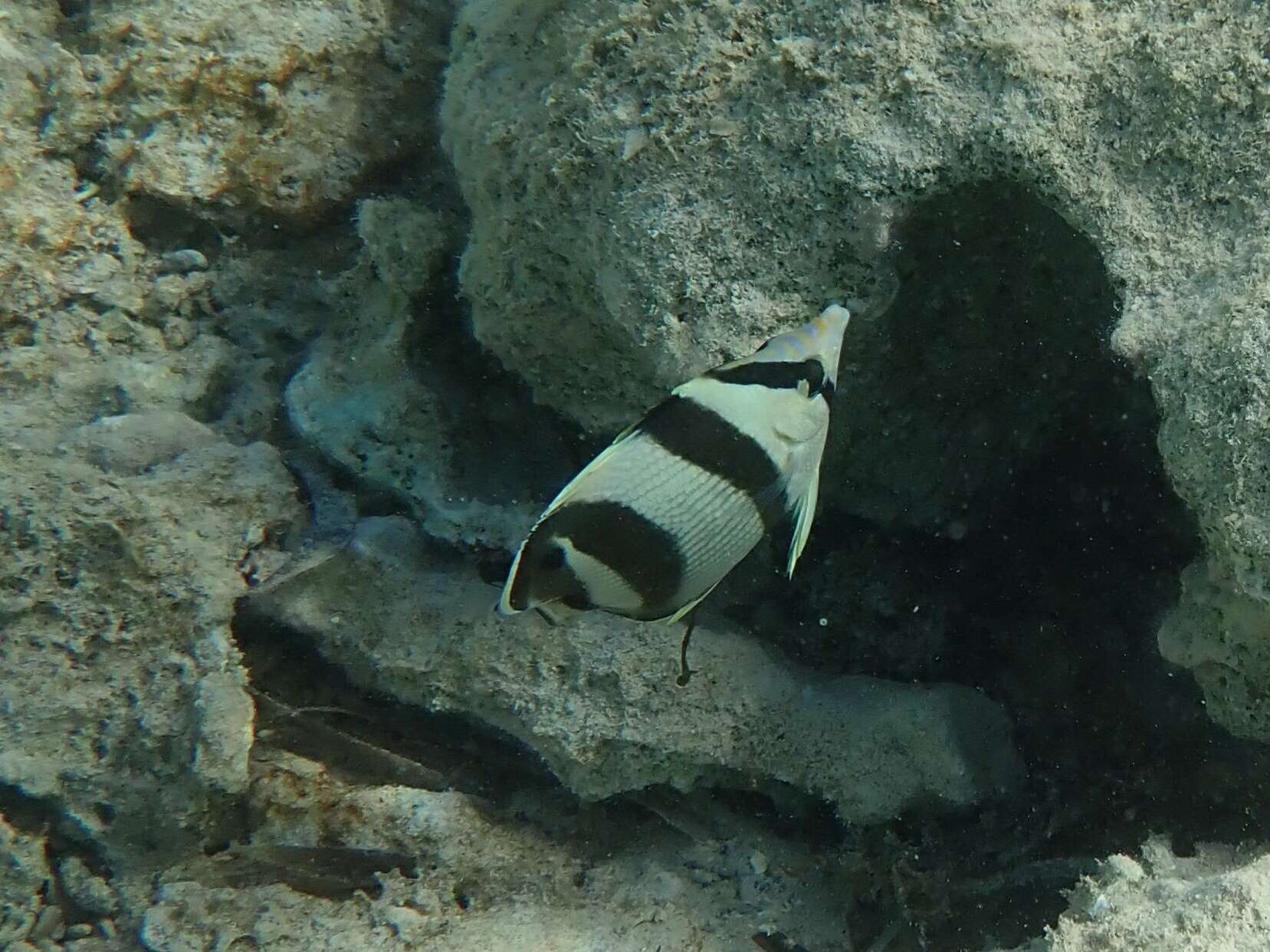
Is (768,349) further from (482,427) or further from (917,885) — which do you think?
(917,885)

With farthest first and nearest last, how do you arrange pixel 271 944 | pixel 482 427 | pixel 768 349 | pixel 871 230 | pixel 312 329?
pixel 312 329 < pixel 482 427 < pixel 271 944 < pixel 871 230 < pixel 768 349

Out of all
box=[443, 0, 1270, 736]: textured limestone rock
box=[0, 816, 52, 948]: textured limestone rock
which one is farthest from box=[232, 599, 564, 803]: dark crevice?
box=[443, 0, 1270, 736]: textured limestone rock

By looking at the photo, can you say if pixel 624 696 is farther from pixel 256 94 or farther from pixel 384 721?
pixel 256 94

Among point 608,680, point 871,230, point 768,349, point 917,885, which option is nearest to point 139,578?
point 608,680

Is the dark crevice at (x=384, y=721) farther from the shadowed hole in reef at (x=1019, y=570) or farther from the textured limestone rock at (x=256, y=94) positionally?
the textured limestone rock at (x=256, y=94)

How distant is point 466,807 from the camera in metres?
2.27

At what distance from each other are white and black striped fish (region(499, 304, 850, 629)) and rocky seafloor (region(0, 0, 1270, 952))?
1.80ft

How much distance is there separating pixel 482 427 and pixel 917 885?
1820 millimetres

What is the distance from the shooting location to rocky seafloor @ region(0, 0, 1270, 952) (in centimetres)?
183

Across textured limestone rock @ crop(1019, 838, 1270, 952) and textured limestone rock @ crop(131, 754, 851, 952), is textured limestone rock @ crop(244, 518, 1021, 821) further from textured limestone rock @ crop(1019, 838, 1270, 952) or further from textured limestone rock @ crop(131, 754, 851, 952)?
textured limestone rock @ crop(1019, 838, 1270, 952)

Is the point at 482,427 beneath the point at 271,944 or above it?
above

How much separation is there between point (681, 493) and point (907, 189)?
961 millimetres

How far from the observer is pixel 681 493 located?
1364 mm

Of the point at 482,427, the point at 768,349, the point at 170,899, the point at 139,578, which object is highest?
the point at 768,349
